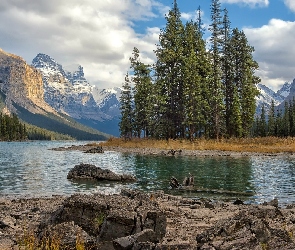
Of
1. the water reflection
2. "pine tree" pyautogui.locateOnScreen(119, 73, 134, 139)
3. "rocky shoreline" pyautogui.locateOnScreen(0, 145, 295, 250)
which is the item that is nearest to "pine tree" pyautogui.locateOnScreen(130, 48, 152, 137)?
"pine tree" pyautogui.locateOnScreen(119, 73, 134, 139)

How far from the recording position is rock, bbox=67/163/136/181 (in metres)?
30.8

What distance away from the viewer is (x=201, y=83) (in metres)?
73.0

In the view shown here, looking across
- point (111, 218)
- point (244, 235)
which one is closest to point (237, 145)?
point (111, 218)

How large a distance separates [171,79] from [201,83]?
781cm

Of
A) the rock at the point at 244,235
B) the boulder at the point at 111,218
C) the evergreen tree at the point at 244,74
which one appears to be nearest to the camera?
the rock at the point at 244,235

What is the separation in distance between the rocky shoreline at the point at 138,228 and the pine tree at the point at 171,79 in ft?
203

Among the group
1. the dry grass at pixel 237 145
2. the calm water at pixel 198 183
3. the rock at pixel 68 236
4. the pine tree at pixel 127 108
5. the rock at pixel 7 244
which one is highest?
the pine tree at pixel 127 108

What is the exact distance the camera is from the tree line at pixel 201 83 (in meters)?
72.0

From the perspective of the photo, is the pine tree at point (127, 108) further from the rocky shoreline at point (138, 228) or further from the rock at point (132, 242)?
the rock at point (132, 242)

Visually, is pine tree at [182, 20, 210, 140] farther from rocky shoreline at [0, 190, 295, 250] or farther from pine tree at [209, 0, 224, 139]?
rocky shoreline at [0, 190, 295, 250]

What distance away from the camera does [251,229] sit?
943 cm

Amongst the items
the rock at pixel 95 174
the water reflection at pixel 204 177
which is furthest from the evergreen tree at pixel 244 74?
the rock at pixel 95 174

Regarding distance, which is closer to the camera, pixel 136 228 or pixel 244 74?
pixel 136 228

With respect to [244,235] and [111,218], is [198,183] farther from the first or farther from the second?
[244,235]
